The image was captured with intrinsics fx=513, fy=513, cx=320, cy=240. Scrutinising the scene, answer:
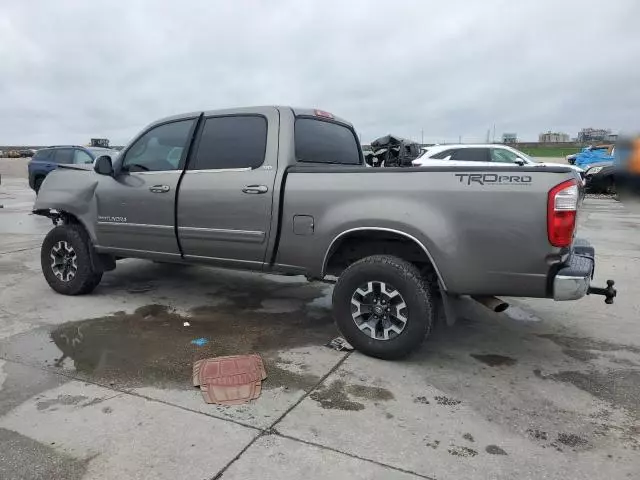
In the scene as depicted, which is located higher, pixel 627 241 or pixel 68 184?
pixel 68 184

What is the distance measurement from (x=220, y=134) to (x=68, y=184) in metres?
2.03

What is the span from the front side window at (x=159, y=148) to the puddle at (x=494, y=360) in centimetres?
313

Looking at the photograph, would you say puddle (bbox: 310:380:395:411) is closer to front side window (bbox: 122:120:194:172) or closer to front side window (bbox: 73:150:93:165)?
front side window (bbox: 122:120:194:172)

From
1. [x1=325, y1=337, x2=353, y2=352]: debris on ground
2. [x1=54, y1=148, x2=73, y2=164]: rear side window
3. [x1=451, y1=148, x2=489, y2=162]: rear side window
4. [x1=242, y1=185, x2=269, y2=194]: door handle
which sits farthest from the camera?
[x1=54, y1=148, x2=73, y2=164]: rear side window

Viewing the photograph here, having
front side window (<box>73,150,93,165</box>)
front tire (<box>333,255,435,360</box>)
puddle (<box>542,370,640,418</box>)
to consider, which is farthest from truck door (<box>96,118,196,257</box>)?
front side window (<box>73,150,93,165</box>)

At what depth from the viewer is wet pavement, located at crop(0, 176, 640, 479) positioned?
260 cm

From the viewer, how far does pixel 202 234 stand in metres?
4.57

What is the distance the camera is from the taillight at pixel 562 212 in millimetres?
3191

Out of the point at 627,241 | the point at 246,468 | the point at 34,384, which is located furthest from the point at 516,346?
the point at 627,241

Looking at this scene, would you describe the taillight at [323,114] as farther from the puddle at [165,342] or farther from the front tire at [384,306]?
the puddle at [165,342]

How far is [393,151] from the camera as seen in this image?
5.55 m

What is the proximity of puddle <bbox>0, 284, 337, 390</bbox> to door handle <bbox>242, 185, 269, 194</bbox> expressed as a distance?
4.03ft

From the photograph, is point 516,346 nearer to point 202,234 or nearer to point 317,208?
point 317,208

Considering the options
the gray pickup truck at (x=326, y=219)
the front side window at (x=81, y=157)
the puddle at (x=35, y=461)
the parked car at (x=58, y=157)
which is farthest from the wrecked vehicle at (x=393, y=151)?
the front side window at (x=81, y=157)
